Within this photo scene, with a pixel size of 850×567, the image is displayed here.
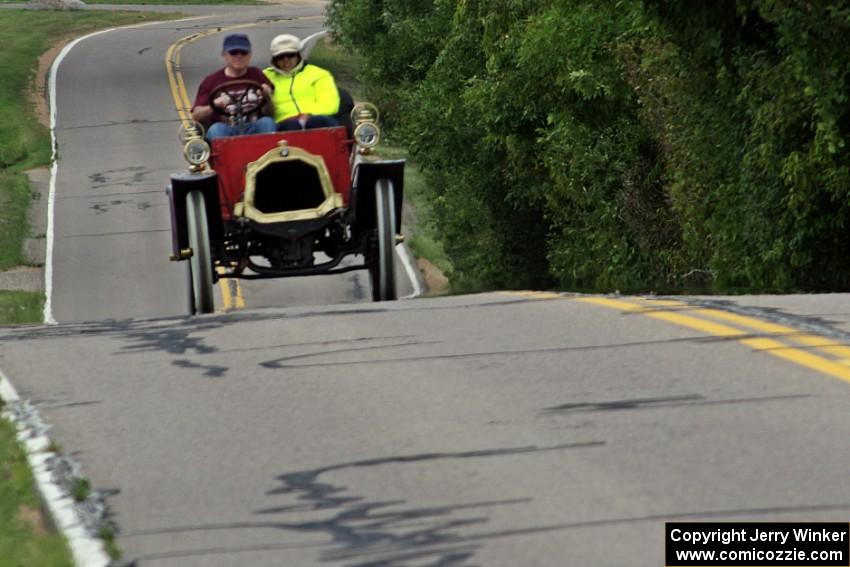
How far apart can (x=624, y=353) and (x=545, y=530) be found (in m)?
3.10

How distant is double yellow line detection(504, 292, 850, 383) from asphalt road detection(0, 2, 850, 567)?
0.02 meters

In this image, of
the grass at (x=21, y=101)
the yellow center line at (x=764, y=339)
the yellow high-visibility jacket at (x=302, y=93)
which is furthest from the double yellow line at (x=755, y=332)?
the grass at (x=21, y=101)

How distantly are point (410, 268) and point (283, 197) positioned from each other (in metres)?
18.9

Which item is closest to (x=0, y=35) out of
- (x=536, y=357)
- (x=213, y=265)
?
(x=213, y=265)

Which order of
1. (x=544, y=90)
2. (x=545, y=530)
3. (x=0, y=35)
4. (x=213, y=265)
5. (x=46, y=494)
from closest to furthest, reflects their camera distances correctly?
1. (x=545, y=530)
2. (x=46, y=494)
3. (x=213, y=265)
4. (x=544, y=90)
5. (x=0, y=35)

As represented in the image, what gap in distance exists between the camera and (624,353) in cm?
859

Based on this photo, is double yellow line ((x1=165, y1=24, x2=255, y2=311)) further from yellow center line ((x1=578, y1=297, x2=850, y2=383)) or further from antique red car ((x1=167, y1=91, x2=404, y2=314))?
yellow center line ((x1=578, y1=297, x2=850, y2=383))

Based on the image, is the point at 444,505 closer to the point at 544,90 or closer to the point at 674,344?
the point at 674,344

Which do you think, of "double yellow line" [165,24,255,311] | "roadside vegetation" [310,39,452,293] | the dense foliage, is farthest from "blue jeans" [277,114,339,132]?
"roadside vegetation" [310,39,452,293]

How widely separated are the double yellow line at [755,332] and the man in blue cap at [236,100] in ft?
13.2

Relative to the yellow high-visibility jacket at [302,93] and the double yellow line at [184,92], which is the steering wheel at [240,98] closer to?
the yellow high-visibility jacket at [302,93]

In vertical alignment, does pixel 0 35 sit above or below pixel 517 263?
above

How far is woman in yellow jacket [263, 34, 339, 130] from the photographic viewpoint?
13852mm

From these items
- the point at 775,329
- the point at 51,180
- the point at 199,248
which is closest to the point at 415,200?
the point at 51,180
